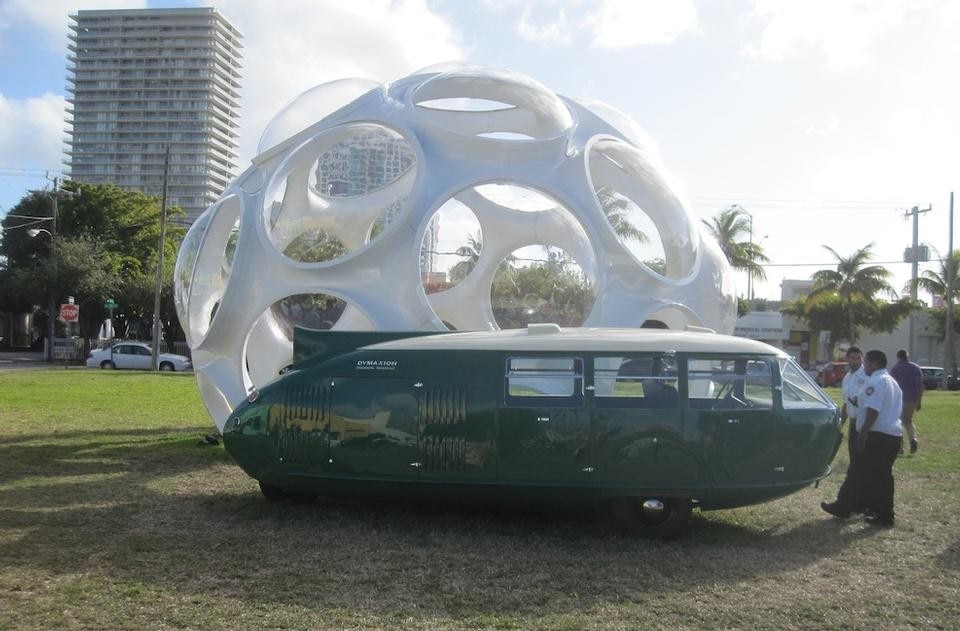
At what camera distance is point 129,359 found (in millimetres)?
36594

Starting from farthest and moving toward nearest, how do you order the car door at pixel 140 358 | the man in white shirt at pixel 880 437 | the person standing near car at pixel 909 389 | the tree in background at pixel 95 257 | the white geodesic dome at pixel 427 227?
the tree in background at pixel 95 257, the car door at pixel 140 358, the person standing near car at pixel 909 389, the white geodesic dome at pixel 427 227, the man in white shirt at pixel 880 437

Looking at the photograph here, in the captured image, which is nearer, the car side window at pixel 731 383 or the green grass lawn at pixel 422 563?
the green grass lawn at pixel 422 563

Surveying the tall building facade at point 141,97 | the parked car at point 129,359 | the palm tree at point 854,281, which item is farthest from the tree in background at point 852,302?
the tall building facade at point 141,97

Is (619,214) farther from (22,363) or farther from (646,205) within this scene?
(22,363)

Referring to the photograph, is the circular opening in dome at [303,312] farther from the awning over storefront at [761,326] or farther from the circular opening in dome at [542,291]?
the awning over storefront at [761,326]

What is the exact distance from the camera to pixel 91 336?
5109 centimetres

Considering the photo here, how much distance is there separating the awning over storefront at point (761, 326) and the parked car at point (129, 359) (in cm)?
2990

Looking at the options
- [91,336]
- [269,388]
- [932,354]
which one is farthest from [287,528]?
[932,354]

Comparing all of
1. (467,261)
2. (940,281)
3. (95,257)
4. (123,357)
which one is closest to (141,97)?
(95,257)

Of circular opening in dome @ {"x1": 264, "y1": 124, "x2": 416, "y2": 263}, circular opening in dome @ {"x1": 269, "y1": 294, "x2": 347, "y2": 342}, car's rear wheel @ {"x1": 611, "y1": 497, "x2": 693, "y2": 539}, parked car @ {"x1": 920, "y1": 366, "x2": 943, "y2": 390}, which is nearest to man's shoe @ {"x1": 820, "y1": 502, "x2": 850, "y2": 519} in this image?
car's rear wheel @ {"x1": 611, "y1": 497, "x2": 693, "y2": 539}

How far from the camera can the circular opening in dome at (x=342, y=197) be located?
13500mm

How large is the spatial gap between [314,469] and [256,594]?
7.44 feet

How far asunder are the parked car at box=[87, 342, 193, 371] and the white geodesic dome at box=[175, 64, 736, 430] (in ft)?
76.4

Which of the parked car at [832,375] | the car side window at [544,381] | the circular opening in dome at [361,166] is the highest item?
the circular opening in dome at [361,166]
